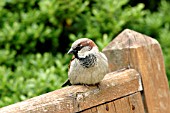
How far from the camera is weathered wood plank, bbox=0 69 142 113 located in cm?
158

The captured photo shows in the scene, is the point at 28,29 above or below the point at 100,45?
above

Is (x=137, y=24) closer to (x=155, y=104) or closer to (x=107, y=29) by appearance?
(x=107, y=29)

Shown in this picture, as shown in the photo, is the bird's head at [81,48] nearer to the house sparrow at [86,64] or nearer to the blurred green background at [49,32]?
the house sparrow at [86,64]

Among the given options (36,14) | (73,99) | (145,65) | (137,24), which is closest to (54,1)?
(36,14)

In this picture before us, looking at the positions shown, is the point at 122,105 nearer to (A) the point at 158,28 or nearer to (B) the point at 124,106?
(B) the point at 124,106

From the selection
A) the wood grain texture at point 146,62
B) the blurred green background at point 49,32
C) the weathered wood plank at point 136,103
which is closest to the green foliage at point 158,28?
the blurred green background at point 49,32

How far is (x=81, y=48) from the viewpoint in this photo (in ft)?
6.19

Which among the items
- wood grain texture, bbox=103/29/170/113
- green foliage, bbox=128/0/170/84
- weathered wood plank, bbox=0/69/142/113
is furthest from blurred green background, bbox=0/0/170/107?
weathered wood plank, bbox=0/69/142/113

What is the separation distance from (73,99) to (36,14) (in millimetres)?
1360

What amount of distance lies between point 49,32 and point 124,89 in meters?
1.14

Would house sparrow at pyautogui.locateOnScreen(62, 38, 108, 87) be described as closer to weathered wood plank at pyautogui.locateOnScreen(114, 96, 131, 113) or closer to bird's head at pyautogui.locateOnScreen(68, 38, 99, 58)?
bird's head at pyautogui.locateOnScreen(68, 38, 99, 58)

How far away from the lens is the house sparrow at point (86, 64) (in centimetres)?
188

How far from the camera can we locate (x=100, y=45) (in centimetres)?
280

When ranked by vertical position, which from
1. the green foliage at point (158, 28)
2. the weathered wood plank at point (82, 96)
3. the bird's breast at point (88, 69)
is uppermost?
the green foliage at point (158, 28)
